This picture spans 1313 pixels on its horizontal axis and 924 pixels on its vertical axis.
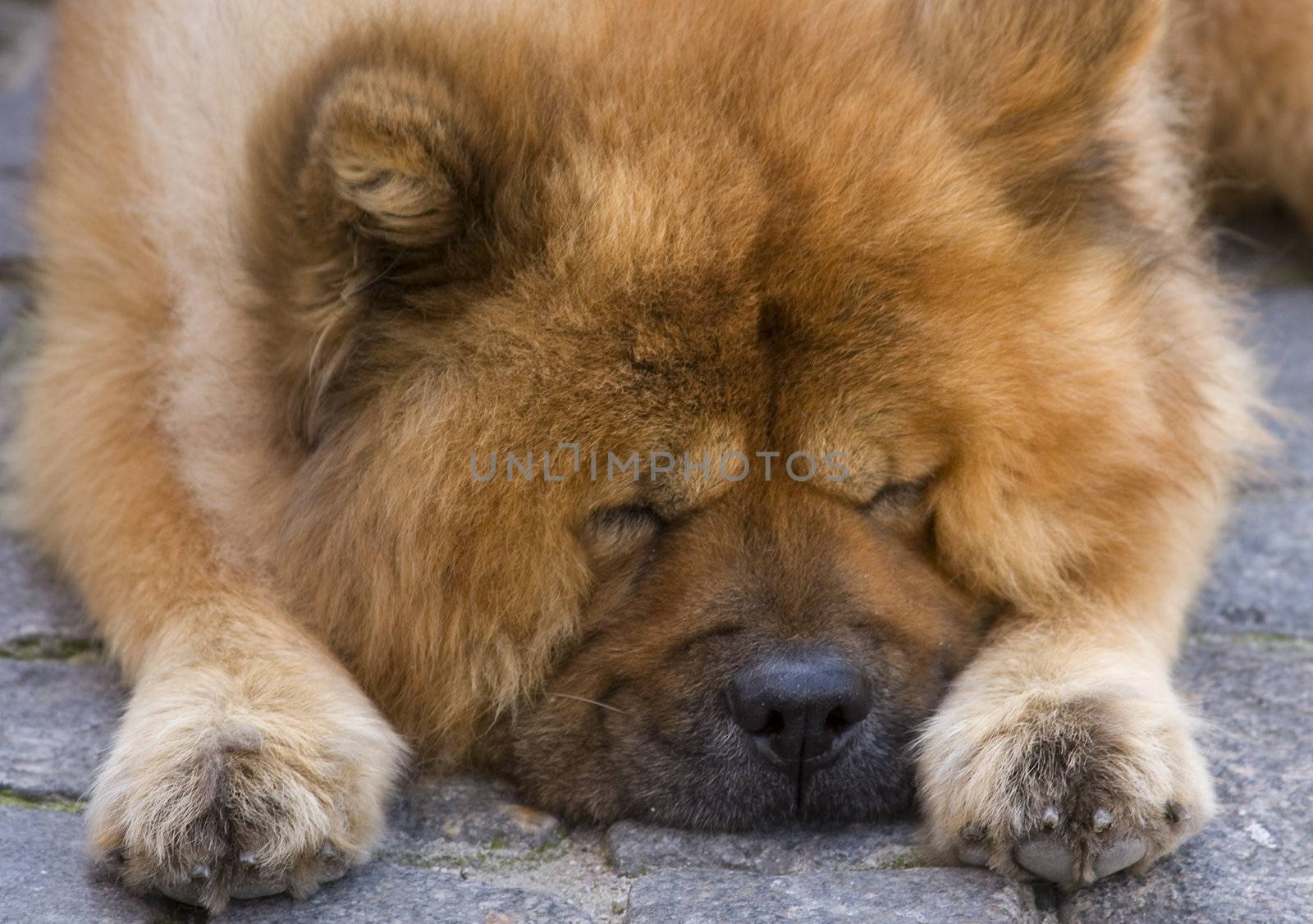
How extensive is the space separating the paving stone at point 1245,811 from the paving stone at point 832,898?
0.12 m

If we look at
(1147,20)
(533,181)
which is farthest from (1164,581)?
(533,181)

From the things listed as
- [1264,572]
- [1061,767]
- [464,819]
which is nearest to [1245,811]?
[1061,767]

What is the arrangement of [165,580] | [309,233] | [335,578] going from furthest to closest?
[165,580] < [335,578] < [309,233]

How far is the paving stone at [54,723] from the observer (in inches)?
96.3

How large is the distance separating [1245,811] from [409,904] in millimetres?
1351

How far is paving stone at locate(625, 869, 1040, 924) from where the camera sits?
2.05 metres

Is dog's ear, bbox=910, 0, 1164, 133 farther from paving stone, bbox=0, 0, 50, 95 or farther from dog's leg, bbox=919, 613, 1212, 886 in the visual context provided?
paving stone, bbox=0, 0, 50, 95

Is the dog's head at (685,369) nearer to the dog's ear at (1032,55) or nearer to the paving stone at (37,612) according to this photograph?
the dog's ear at (1032,55)

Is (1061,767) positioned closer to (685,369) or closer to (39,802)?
(685,369)

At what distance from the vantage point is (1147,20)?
2469 mm

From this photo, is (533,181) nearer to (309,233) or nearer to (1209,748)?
(309,233)

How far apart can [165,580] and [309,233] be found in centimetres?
80

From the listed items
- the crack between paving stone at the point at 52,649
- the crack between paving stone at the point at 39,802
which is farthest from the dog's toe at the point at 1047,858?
the crack between paving stone at the point at 52,649

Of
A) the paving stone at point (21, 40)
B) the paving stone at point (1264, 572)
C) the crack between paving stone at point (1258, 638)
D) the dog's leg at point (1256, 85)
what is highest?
the dog's leg at point (1256, 85)
